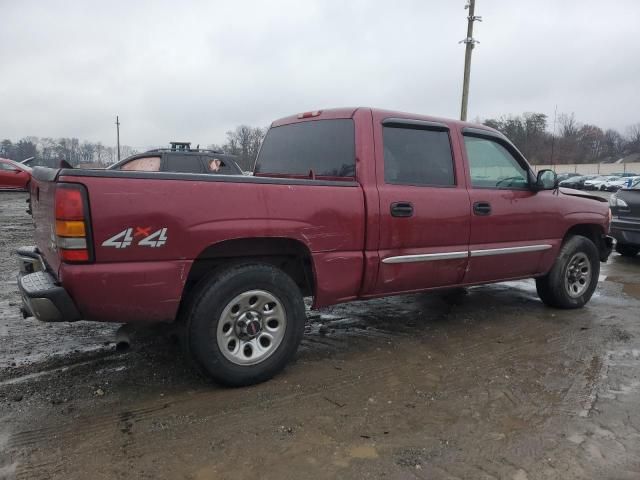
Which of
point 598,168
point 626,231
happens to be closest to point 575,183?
point 598,168

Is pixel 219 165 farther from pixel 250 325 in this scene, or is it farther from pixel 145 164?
pixel 250 325

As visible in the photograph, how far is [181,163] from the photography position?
32.7ft

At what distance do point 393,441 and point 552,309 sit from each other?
3.50 meters

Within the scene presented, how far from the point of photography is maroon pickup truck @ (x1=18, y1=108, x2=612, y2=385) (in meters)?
2.89

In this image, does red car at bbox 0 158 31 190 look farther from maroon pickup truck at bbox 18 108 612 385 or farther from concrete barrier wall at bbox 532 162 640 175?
concrete barrier wall at bbox 532 162 640 175

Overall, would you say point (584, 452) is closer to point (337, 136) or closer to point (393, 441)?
point (393, 441)

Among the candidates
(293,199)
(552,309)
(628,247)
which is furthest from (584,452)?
(628,247)

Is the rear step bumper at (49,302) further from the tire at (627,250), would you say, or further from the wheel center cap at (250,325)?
the tire at (627,250)

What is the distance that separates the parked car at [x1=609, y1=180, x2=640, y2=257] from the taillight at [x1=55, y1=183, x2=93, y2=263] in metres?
8.85

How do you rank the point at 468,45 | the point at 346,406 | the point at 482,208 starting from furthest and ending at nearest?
the point at 468,45 → the point at 482,208 → the point at 346,406

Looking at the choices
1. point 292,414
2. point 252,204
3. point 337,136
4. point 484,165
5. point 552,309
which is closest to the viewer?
point 292,414

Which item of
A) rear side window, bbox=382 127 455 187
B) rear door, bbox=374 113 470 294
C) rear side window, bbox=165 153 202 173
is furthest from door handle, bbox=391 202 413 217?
rear side window, bbox=165 153 202 173

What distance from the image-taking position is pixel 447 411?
313cm

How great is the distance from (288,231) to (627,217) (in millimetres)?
7779
